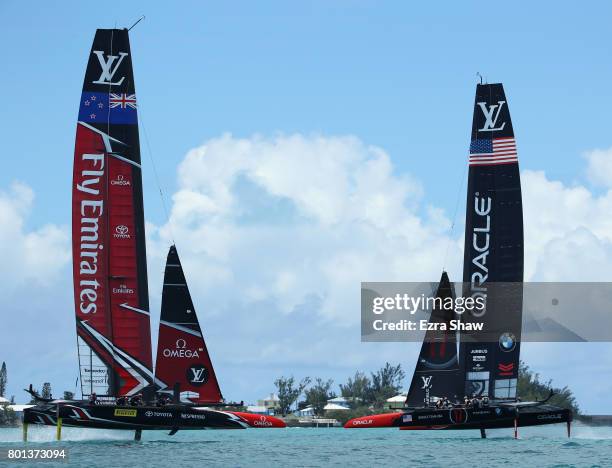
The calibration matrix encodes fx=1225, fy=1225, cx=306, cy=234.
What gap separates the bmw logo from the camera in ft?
181

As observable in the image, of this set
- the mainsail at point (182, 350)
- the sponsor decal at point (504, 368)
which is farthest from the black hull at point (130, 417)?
the sponsor decal at point (504, 368)

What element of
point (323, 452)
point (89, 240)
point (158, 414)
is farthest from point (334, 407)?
point (158, 414)

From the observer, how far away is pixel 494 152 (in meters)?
55.2

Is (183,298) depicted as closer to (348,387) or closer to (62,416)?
(62,416)

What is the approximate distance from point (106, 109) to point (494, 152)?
1754 centimetres

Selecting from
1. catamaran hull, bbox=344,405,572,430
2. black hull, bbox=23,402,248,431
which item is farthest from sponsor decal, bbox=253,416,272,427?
catamaran hull, bbox=344,405,572,430

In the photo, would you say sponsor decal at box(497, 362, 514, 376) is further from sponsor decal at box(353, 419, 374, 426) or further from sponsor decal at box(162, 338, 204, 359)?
sponsor decal at box(162, 338, 204, 359)

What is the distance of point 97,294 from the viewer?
48.8 m

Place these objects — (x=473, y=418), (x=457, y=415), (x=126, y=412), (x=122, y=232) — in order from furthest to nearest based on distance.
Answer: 1. (x=473, y=418)
2. (x=457, y=415)
3. (x=122, y=232)
4. (x=126, y=412)

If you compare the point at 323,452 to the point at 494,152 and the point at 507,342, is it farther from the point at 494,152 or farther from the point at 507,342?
the point at 494,152

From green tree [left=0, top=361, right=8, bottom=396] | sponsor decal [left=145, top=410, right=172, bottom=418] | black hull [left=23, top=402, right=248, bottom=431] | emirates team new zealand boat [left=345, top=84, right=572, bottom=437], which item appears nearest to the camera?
black hull [left=23, top=402, right=248, bottom=431]

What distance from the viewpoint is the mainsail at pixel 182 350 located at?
4912 centimetres

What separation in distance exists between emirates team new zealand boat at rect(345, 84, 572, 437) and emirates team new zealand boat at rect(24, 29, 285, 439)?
354 inches

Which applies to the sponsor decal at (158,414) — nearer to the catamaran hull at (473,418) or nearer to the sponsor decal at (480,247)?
the catamaran hull at (473,418)
